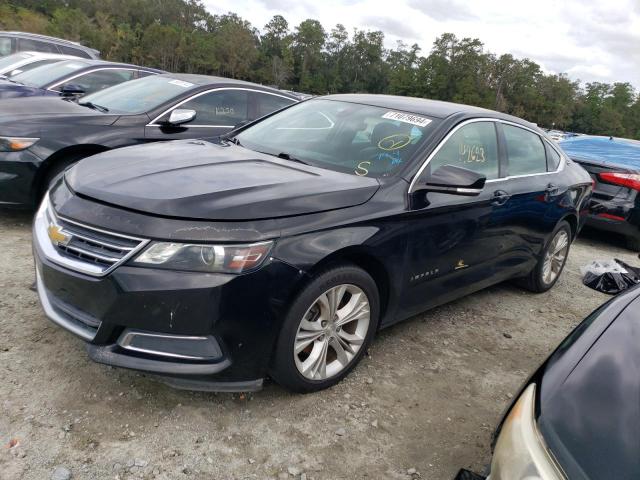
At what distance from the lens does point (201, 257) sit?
7.39 feet

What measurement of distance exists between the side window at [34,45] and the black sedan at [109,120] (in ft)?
24.5

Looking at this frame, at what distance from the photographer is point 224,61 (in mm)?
81438

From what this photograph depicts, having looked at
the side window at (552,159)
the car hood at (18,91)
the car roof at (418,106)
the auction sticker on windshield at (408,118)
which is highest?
the car roof at (418,106)

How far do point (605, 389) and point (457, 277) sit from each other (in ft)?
6.36

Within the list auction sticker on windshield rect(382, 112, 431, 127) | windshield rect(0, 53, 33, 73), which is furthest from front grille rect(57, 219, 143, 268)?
windshield rect(0, 53, 33, 73)

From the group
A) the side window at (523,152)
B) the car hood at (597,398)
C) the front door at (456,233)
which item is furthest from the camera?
the side window at (523,152)

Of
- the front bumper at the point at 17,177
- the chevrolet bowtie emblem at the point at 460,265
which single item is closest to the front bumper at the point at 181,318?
the chevrolet bowtie emblem at the point at 460,265

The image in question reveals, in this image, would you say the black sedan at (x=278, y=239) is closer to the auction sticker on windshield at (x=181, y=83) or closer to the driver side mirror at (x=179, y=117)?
the driver side mirror at (x=179, y=117)

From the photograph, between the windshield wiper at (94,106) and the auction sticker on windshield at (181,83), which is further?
the auction sticker on windshield at (181,83)

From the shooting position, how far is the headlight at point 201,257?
7.30ft

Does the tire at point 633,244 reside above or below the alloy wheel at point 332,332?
below

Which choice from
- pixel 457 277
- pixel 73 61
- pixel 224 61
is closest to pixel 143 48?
pixel 224 61

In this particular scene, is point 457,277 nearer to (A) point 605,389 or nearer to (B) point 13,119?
(A) point 605,389

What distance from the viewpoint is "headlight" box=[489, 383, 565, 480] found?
1379 mm
